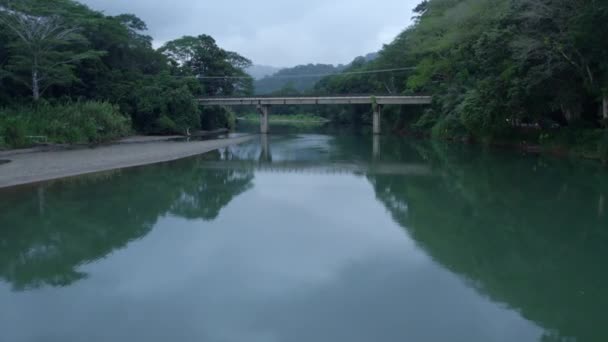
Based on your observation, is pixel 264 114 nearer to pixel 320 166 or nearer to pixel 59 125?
pixel 59 125

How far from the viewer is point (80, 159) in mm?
24516

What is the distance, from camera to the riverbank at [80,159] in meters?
19.4

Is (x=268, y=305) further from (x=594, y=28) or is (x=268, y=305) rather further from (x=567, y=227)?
(x=594, y=28)

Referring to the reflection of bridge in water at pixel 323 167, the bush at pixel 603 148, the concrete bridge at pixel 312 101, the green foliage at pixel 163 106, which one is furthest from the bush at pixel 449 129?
the green foliage at pixel 163 106

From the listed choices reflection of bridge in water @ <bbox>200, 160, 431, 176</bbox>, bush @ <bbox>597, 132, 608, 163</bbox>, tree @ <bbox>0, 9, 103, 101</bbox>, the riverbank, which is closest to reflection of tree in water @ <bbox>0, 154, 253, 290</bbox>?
the riverbank

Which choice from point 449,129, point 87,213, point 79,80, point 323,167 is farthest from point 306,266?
point 449,129

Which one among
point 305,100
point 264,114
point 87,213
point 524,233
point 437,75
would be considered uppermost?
point 437,75

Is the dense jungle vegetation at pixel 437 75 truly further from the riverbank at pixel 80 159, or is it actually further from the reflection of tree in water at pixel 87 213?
the reflection of tree in water at pixel 87 213

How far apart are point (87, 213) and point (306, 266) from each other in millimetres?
7398

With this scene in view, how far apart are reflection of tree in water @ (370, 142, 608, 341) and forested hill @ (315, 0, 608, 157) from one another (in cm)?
466

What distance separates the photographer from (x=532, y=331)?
6.90m

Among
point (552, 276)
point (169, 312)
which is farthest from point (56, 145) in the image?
point (552, 276)

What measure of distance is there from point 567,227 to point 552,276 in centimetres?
410

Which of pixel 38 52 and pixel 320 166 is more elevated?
pixel 38 52
